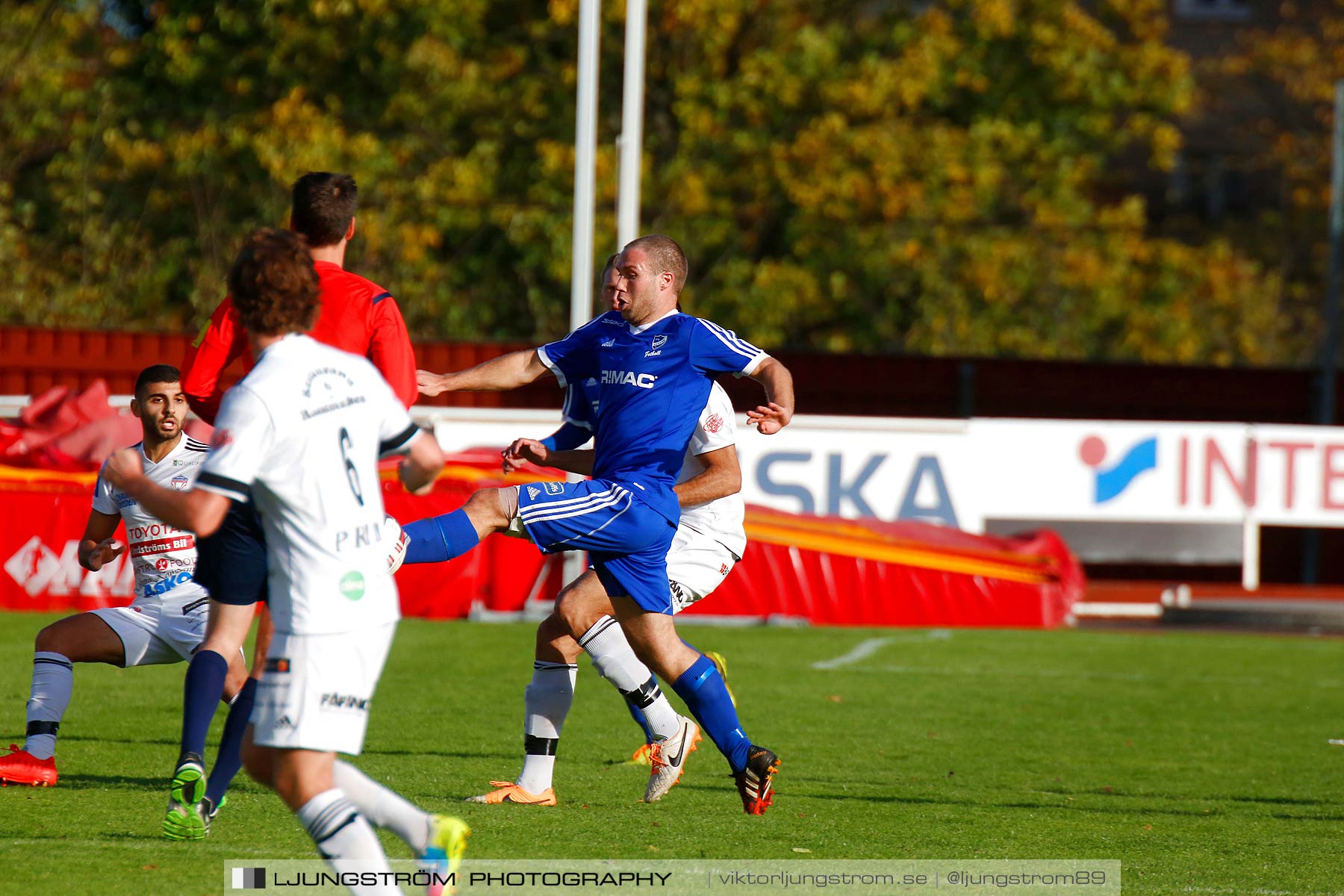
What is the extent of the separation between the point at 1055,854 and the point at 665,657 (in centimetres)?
147

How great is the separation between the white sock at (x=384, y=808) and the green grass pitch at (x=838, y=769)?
0.92 m

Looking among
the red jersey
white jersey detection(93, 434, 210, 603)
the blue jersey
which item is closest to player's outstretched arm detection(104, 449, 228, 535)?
the red jersey

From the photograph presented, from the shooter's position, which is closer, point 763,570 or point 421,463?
point 421,463

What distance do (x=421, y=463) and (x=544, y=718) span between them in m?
2.31

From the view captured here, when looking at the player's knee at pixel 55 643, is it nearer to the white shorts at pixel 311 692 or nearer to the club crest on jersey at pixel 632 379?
the club crest on jersey at pixel 632 379

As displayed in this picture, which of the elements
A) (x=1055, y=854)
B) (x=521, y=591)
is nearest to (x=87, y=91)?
(x=521, y=591)

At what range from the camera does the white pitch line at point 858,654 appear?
1098 cm

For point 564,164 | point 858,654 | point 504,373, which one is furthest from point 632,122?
point 504,373

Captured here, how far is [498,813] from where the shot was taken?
225 inches

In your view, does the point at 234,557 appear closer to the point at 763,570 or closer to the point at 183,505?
the point at 183,505

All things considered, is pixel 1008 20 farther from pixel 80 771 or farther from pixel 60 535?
pixel 80 771

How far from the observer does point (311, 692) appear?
3.70 m

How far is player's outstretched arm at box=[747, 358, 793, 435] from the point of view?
5.84m

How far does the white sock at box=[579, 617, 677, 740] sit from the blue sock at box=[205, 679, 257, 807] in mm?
1507
